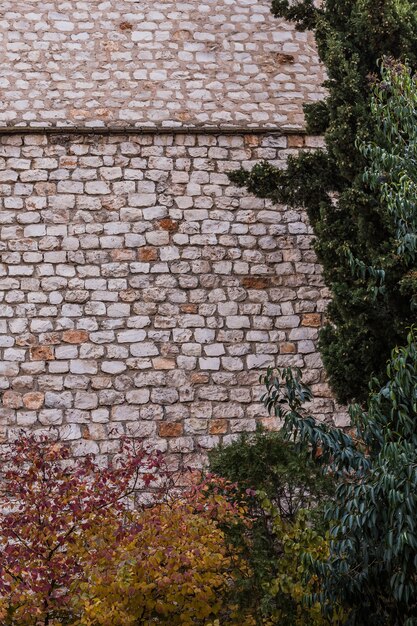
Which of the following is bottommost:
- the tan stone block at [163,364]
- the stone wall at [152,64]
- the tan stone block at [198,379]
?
the tan stone block at [198,379]

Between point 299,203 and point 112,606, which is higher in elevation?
point 299,203

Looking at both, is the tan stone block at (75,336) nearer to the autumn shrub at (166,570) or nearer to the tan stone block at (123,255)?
the tan stone block at (123,255)

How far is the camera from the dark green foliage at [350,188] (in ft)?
23.4

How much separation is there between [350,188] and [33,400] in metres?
3.36

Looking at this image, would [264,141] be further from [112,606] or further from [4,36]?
[112,606]

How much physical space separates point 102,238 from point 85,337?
0.96m

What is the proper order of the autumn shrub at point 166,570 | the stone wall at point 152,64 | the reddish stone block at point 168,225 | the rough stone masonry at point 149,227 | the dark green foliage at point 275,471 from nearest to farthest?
the autumn shrub at point 166,570 → the dark green foliage at point 275,471 → the rough stone masonry at point 149,227 → the reddish stone block at point 168,225 → the stone wall at point 152,64

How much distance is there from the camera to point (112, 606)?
6023 millimetres

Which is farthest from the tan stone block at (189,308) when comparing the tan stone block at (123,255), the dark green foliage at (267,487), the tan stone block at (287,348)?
the dark green foliage at (267,487)

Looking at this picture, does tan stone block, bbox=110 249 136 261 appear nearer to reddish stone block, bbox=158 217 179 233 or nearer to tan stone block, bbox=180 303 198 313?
reddish stone block, bbox=158 217 179 233

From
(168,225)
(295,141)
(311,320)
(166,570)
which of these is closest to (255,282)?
(311,320)

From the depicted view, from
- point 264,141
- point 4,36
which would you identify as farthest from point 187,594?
point 4,36

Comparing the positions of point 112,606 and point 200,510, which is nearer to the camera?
point 112,606

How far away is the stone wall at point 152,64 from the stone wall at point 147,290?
30 cm
